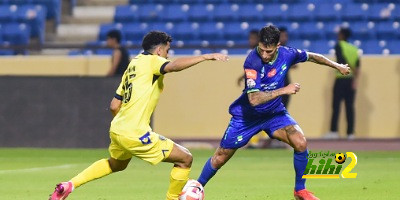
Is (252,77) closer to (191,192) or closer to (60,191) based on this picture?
(191,192)

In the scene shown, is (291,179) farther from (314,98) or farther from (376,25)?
(376,25)

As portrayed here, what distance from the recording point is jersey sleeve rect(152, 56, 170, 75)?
361 inches

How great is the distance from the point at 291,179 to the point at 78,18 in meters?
12.7

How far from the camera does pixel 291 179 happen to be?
12.9m

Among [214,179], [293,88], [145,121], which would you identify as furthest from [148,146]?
[214,179]

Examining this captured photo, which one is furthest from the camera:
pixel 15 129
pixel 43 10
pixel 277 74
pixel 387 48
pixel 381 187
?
pixel 43 10

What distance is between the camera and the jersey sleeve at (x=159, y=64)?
916 centimetres

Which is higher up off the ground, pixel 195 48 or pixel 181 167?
pixel 181 167

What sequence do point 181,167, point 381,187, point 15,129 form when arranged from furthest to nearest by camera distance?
1. point 15,129
2. point 381,187
3. point 181,167

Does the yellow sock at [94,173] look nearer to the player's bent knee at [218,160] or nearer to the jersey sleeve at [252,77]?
the player's bent knee at [218,160]

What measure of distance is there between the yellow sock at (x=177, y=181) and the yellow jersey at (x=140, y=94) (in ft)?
1.47

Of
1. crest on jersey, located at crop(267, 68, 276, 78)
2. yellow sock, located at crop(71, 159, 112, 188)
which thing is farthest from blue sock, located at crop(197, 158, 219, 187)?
yellow sock, located at crop(71, 159, 112, 188)

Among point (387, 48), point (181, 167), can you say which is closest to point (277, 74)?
point (181, 167)

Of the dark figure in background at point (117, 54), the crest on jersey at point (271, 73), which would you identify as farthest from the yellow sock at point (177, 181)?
the dark figure in background at point (117, 54)
